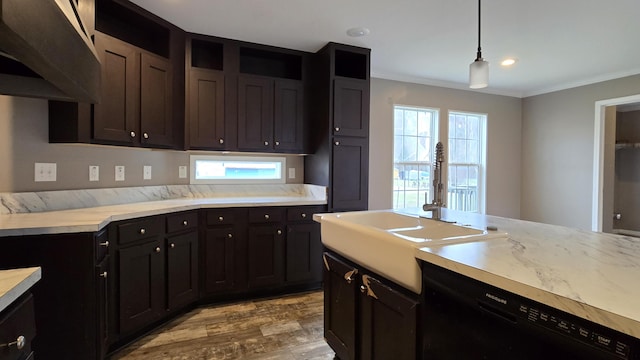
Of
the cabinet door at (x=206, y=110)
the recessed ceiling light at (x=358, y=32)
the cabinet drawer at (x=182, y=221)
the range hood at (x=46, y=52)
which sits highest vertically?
the recessed ceiling light at (x=358, y=32)

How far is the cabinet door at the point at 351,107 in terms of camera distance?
326cm

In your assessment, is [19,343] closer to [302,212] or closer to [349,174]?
[302,212]

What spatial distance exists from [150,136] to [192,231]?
2.77ft

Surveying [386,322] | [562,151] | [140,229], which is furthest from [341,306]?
[562,151]

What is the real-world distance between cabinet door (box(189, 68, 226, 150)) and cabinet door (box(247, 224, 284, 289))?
36.3 inches

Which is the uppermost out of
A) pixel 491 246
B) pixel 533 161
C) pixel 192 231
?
pixel 533 161

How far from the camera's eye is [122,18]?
2.69 m

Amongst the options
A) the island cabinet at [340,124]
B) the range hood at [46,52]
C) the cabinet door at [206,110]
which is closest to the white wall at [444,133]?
the island cabinet at [340,124]

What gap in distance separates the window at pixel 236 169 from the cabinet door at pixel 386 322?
225 centimetres

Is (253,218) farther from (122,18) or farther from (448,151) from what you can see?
(448,151)

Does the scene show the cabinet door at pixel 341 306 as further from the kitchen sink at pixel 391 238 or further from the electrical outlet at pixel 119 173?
the electrical outlet at pixel 119 173

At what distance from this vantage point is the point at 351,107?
3336 mm

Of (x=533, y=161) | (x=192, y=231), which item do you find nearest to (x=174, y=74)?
(x=192, y=231)

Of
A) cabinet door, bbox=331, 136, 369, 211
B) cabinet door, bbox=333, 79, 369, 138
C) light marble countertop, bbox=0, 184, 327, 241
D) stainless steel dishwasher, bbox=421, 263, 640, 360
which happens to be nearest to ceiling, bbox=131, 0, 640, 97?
cabinet door, bbox=333, 79, 369, 138
